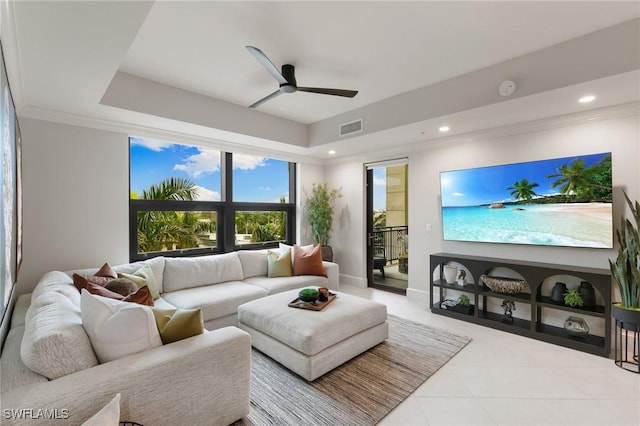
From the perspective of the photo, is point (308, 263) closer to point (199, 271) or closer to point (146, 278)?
point (199, 271)

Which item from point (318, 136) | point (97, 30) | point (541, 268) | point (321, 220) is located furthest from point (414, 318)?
point (97, 30)

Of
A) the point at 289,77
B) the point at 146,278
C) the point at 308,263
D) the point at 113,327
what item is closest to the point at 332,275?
the point at 308,263

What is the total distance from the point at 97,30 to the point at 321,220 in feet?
13.4

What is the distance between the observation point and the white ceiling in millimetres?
1796

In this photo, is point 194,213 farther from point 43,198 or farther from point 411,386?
point 411,386

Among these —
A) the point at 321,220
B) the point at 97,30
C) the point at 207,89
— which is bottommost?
the point at 321,220

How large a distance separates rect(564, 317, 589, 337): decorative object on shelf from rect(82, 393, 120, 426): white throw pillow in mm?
3942

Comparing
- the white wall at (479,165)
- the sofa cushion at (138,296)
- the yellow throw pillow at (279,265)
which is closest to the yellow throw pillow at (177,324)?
the sofa cushion at (138,296)

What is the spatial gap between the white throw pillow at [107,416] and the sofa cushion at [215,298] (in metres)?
1.81

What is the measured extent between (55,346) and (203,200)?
318 cm

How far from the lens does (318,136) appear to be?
15.2 ft

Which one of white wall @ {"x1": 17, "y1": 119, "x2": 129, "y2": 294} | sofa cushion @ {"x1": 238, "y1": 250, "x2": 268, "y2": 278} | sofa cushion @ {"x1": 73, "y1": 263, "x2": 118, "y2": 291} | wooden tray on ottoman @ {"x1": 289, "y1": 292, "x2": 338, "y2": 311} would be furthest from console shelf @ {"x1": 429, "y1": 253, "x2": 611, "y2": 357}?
white wall @ {"x1": 17, "y1": 119, "x2": 129, "y2": 294}

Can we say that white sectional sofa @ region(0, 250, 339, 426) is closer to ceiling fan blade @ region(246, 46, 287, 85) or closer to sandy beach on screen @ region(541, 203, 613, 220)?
ceiling fan blade @ region(246, 46, 287, 85)

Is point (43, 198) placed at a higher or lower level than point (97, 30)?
lower
